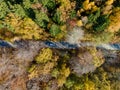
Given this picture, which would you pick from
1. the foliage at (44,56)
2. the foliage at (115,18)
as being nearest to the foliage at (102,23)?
the foliage at (115,18)

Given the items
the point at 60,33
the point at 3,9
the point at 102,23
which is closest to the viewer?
the point at 3,9

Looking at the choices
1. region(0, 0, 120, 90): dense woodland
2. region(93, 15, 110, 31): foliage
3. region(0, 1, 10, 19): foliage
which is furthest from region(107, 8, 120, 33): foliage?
region(0, 1, 10, 19): foliage

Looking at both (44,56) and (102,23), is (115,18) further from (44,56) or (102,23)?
(44,56)

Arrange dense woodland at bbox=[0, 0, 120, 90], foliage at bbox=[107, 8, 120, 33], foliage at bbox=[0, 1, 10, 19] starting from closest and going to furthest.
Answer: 1. foliage at bbox=[0, 1, 10, 19]
2. dense woodland at bbox=[0, 0, 120, 90]
3. foliage at bbox=[107, 8, 120, 33]

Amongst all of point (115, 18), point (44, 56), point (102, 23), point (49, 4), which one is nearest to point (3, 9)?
point (49, 4)

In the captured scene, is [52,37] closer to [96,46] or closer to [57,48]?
[57,48]

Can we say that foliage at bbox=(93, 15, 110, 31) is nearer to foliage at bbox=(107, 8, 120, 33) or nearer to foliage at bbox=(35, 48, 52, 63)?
foliage at bbox=(107, 8, 120, 33)

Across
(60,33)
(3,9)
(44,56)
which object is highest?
(3,9)

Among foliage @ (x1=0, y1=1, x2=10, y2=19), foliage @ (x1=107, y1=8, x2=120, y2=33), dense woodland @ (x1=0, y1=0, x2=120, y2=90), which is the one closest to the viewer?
foliage @ (x1=0, y1=1, x2=10, y2=19)

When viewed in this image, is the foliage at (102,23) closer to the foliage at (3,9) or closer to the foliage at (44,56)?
the foliage at (44,56)
